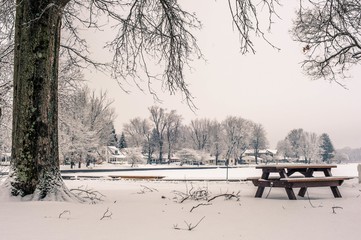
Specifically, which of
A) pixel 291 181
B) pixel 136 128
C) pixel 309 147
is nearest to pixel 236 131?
pixel 136 128

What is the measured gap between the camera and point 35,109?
5.50 m

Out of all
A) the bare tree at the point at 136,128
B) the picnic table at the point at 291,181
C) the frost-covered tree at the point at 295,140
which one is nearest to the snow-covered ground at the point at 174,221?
the picnic table at the point at 291,181

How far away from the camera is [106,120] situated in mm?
57469

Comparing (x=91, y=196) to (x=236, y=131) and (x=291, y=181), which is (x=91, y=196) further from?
(x=236, y=131)

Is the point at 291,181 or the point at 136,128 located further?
the point at 136,128

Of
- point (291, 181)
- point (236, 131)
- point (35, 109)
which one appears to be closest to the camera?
point (35, 109)

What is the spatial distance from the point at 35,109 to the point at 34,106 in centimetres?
5

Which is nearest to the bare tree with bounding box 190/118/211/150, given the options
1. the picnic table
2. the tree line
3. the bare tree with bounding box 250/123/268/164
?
Result: the tree line

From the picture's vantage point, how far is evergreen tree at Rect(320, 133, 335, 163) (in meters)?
124

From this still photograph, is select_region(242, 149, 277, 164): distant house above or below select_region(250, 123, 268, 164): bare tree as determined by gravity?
below

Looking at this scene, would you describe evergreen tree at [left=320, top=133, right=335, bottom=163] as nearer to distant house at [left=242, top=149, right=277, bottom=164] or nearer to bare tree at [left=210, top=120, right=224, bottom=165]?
distant house at [left=242, top=149, right=277, bottom=164]

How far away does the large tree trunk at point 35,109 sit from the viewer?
5391mm

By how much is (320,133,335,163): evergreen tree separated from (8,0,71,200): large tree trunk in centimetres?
13002

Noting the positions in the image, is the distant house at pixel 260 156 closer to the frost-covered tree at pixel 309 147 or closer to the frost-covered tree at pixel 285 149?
the frost-covered tree at pixel 285 149
